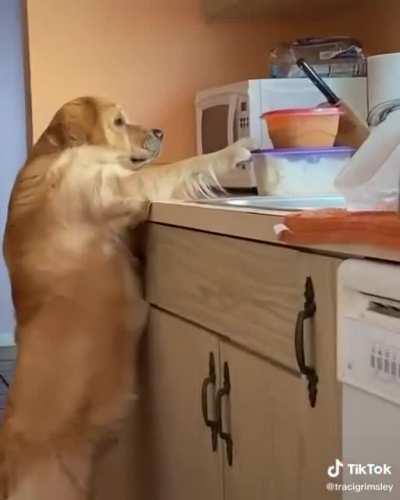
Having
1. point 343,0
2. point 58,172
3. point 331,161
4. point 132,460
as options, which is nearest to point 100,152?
point 58,172

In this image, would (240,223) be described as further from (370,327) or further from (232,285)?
(370,327)

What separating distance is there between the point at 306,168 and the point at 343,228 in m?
0.85

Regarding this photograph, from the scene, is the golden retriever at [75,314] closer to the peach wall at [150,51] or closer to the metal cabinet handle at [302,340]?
the peach wall at [150,51]

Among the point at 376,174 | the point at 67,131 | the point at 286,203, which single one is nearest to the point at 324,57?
the point at 67,131

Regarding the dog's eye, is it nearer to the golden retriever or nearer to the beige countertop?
the golden retriever

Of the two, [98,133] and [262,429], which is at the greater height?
[98,133]

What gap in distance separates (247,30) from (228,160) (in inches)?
32.4

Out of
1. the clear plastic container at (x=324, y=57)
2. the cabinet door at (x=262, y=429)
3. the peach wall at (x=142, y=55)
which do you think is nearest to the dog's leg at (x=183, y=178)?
the clear plastic container at (x=324, y=57)

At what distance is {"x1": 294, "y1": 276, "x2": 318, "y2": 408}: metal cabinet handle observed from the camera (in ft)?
3.83

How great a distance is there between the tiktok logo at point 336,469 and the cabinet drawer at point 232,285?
16 centimetres

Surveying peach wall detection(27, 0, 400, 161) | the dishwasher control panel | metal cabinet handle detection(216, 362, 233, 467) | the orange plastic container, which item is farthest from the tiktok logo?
peach wall detection(27, 0, 400, 161)

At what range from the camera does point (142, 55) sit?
264 centimetres

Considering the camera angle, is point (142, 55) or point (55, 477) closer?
point (55, 477)

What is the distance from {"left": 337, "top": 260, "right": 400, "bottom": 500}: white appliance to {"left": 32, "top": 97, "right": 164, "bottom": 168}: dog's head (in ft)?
4.00
